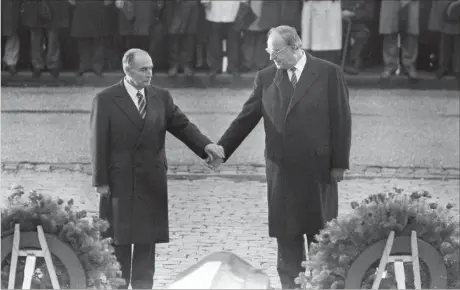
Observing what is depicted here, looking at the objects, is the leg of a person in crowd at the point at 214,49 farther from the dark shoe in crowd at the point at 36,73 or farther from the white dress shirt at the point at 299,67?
the white dress shirt at the point at 299,67

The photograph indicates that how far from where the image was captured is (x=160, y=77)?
803 inches

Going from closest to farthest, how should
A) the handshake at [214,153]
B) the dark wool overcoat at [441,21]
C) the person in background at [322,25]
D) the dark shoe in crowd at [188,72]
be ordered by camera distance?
the handshake at [214,153]
the person in background at [322,25]
the dark wool overcoat at [441,21]
the dark shoe in crowd at [188,72]

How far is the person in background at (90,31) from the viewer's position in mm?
20125

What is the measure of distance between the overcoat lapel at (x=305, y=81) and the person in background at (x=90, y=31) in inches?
488

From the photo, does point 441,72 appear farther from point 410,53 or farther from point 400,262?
point 400,262

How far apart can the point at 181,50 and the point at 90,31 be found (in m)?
1.62

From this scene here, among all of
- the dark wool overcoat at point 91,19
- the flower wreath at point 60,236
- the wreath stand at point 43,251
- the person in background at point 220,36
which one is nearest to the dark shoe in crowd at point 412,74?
the person in background at point 220,36

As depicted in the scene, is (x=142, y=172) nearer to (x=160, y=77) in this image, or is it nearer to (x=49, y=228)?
(x=49, y=228)

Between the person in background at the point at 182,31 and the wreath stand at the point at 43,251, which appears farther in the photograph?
the person in background at the point at 182,31

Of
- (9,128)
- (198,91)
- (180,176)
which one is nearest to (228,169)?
(180,176)

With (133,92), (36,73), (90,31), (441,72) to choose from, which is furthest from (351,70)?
(133,92)

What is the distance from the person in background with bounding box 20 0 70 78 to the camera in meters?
20.1

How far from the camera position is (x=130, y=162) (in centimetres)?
804

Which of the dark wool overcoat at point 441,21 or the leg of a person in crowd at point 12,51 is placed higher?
the dark wool overcoat at point 441,21
